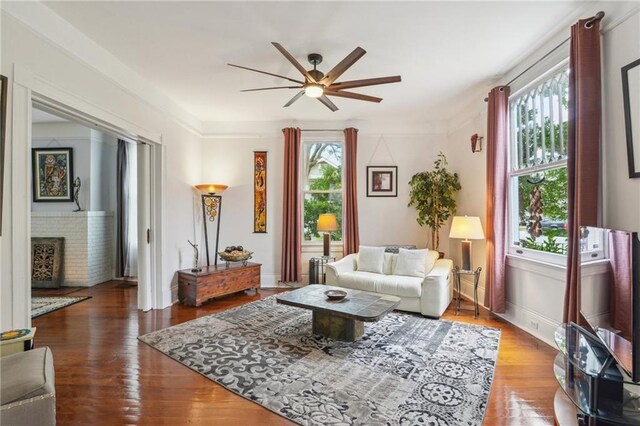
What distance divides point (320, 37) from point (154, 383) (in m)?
3.21

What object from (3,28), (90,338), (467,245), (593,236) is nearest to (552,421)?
(593,236)

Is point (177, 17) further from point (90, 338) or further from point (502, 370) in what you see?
point (502, 370)

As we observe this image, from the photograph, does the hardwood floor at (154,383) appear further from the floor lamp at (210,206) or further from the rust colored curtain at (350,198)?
the rust colored curtain at (350,198)

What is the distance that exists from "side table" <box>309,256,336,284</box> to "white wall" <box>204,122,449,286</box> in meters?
0.43

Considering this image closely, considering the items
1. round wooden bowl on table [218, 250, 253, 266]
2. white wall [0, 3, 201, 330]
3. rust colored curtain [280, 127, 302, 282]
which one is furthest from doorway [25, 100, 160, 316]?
rust colored curtain [280, 127, 302, 282]

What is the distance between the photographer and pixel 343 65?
256 centimetres

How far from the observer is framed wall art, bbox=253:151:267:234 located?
17.6ft

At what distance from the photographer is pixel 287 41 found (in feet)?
9.39

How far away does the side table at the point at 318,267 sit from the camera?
16.2 feet

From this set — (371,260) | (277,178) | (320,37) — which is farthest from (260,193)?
(320,37)

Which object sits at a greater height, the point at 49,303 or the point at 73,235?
the point at 73,235

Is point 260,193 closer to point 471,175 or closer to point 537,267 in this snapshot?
point 471,175

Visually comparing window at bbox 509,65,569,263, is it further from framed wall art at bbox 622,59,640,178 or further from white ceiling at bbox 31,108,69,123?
white ceiling at bbox 31,108,69,123

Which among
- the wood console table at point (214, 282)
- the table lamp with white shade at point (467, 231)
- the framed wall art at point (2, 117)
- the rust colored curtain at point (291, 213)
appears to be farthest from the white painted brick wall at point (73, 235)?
the table lamp with white shade at point (467, 231)
